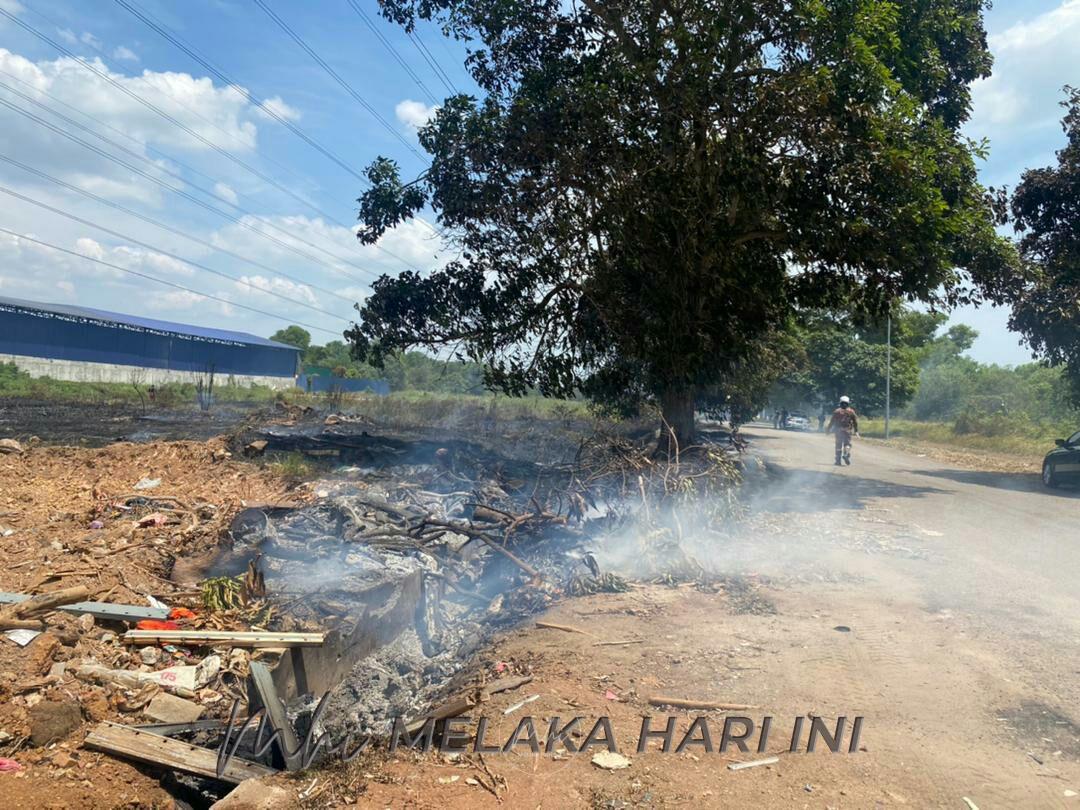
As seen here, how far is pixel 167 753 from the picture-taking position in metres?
4.21

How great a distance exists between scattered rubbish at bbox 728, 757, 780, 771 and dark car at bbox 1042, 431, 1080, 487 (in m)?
14.7

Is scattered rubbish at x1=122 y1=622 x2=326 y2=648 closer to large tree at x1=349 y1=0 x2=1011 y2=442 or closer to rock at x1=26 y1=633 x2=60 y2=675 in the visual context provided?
rock at x1=26 y1=633 x2=60 y2=675

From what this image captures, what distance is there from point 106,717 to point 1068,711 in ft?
18.6

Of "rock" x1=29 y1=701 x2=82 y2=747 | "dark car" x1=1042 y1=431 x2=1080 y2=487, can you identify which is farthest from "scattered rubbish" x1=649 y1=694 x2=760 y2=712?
"dark car" x1=1042 y1=431 x2=1080 y2=487

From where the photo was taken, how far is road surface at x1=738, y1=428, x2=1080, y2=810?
358cm

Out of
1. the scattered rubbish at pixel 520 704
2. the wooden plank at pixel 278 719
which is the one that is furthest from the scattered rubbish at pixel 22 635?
the scattered rubbish at pixel 520 704

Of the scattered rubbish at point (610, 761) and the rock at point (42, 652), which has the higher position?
the scattered rubbish at point (610, 761)

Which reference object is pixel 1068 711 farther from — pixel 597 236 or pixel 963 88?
pixel 963 88

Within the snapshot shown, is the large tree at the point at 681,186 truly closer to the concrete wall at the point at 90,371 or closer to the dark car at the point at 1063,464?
the dark car at the point at 1063,464

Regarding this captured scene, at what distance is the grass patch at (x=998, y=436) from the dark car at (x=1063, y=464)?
36.1 ft

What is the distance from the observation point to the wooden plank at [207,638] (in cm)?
581

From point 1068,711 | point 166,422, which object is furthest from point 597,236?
point 166,422

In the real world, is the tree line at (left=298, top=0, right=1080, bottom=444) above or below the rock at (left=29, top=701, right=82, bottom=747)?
above

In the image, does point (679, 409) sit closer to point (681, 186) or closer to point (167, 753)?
point (681, 186)
